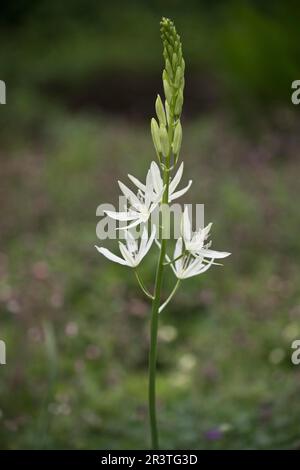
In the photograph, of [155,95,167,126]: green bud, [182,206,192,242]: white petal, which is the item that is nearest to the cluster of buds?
[155,95,167,126]: green bud

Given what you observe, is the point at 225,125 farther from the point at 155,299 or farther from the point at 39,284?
the point at 155,299

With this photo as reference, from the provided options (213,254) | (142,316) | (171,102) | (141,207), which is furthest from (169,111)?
(142,316)

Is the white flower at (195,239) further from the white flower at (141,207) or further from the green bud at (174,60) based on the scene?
the green bud at (174,60)

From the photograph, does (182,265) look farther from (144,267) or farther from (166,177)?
(144,267)

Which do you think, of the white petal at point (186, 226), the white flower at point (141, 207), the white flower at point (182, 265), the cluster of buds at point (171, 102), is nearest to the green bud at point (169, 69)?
the cluster of buds at point (171, 102)

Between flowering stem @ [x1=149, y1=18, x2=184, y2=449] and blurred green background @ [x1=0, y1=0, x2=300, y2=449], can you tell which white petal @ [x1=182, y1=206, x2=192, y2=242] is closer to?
flowering stem @ [x1=149, y1=18, x2=184, y2=449]
